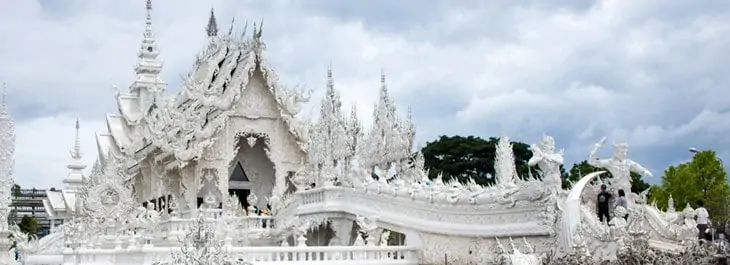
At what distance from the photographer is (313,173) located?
70.7ft

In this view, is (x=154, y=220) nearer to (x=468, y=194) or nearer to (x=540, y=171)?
(x=468, y=194)

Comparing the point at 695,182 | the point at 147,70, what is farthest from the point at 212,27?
the point at 695,182

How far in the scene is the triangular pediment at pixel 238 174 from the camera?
934 inches

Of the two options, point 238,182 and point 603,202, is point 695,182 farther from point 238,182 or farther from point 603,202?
point 603,202

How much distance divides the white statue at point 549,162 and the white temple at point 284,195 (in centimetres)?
2

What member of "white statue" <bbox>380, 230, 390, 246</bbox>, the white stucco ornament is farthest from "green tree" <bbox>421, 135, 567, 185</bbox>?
"white statue" <bbox>380, 230, 390, 246</bbox>

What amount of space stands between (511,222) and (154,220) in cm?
834

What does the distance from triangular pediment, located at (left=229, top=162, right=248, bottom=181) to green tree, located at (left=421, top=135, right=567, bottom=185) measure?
10.8 meters

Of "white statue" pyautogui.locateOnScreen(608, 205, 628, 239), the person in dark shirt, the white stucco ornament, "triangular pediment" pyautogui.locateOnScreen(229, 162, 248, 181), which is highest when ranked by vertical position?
"triangular pediment" pyautogui.locateOnScreen(229, 162, 248, 181)

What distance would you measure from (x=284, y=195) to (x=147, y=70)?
10834 millimetres

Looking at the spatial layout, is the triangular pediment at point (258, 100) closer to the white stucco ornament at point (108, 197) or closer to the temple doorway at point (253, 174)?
the temple doorway at point (253, 174)

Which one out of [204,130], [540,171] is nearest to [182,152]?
[204,130]

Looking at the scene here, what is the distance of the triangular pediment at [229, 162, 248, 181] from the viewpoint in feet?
77.9

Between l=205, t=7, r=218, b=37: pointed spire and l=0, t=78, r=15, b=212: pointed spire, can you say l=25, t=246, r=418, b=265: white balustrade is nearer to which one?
l=0, t=78, r=15, b=212: pointed spire
